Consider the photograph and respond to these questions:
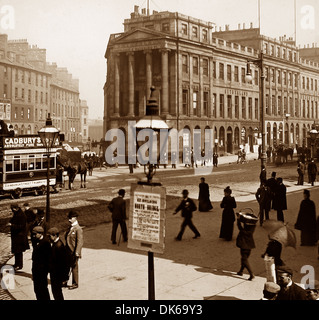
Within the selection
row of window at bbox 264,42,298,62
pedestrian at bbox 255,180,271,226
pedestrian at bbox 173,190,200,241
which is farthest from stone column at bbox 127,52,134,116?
pedestrian at bbox 173,190,200,241

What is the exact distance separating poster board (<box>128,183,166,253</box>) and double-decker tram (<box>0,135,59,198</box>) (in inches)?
730

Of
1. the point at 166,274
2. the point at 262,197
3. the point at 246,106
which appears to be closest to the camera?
the point at 166,274

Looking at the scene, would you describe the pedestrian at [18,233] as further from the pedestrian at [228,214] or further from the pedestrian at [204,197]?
the pedestrian at [204,197]

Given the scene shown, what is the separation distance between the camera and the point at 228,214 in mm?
13406

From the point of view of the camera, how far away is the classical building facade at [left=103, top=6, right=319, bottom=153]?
177ft

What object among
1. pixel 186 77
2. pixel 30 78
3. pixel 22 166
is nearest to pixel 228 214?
pixel 22 166

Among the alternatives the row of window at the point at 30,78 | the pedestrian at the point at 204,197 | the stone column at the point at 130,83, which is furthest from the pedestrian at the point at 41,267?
the row of window at the point at 30,78

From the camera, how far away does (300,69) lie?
80000mm

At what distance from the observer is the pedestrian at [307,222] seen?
1248cm

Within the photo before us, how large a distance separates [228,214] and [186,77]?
44239 mm

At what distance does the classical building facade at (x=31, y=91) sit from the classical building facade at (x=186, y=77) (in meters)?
16.6

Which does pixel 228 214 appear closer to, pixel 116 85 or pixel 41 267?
pixel 41 267
